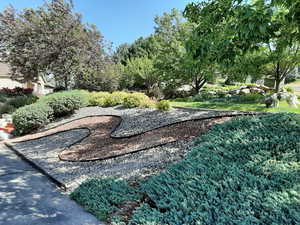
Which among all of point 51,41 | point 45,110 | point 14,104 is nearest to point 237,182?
point 45,110

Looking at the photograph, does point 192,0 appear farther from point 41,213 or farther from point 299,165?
point 41,213

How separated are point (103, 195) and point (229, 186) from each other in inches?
78.5

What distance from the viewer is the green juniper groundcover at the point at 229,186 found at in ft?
6.61

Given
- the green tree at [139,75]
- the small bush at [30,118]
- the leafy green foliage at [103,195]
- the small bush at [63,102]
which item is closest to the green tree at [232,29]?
the leafy green foliage at [103,195]

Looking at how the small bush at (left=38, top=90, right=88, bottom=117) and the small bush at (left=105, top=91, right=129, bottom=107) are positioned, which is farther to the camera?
the small bush at (left=105, top=91, right=129, bottom=107)

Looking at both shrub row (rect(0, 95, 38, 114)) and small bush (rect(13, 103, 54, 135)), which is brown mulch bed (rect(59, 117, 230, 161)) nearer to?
small bush (rect(13, 103, 54, 135))

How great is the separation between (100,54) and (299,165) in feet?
40.0

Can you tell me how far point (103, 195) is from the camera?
3.12 metres

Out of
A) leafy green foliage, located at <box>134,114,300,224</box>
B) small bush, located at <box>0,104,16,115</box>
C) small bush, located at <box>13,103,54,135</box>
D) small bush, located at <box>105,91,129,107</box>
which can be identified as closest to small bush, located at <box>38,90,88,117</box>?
small bush, located at <box>13,103,54,135</box>

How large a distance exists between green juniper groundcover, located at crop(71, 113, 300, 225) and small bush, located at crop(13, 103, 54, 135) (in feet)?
21.5

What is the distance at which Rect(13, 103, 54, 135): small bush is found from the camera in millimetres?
8375

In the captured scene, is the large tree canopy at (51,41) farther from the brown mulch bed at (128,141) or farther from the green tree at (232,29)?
the green tree at (232,29)

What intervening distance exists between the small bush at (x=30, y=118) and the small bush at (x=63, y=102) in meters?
0.48

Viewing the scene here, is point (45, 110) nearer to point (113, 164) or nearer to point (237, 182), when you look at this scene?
point (113, 164)
